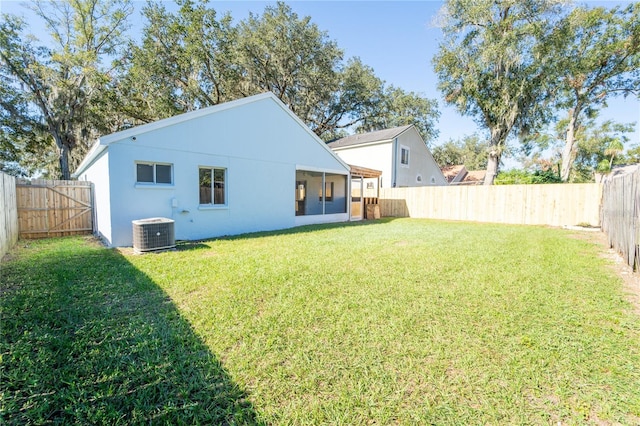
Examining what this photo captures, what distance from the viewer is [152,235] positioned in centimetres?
620

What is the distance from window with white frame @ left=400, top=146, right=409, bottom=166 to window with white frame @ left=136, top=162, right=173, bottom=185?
14.9 metres

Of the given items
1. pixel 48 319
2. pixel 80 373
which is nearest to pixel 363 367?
pixel 80 373

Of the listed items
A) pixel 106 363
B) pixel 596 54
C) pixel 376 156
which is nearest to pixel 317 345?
pixel 106 363

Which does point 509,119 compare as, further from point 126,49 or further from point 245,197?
→ point 126,49

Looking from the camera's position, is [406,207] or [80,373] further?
[406,207]

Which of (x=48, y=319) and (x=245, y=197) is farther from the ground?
(x=245, y=197)

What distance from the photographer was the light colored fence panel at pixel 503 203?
10.8 metres

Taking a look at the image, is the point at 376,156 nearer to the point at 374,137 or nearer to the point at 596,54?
the point at 374,137

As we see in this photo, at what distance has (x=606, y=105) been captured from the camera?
1827cm

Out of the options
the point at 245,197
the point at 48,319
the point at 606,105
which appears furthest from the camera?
the point at 606,105

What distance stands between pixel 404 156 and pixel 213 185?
14.2m

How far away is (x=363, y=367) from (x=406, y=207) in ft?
48.1

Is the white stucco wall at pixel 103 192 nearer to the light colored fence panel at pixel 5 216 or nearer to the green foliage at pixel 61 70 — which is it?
the light colored fence panel at pixel 5 216

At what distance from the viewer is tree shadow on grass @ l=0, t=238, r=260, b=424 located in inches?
69.9
